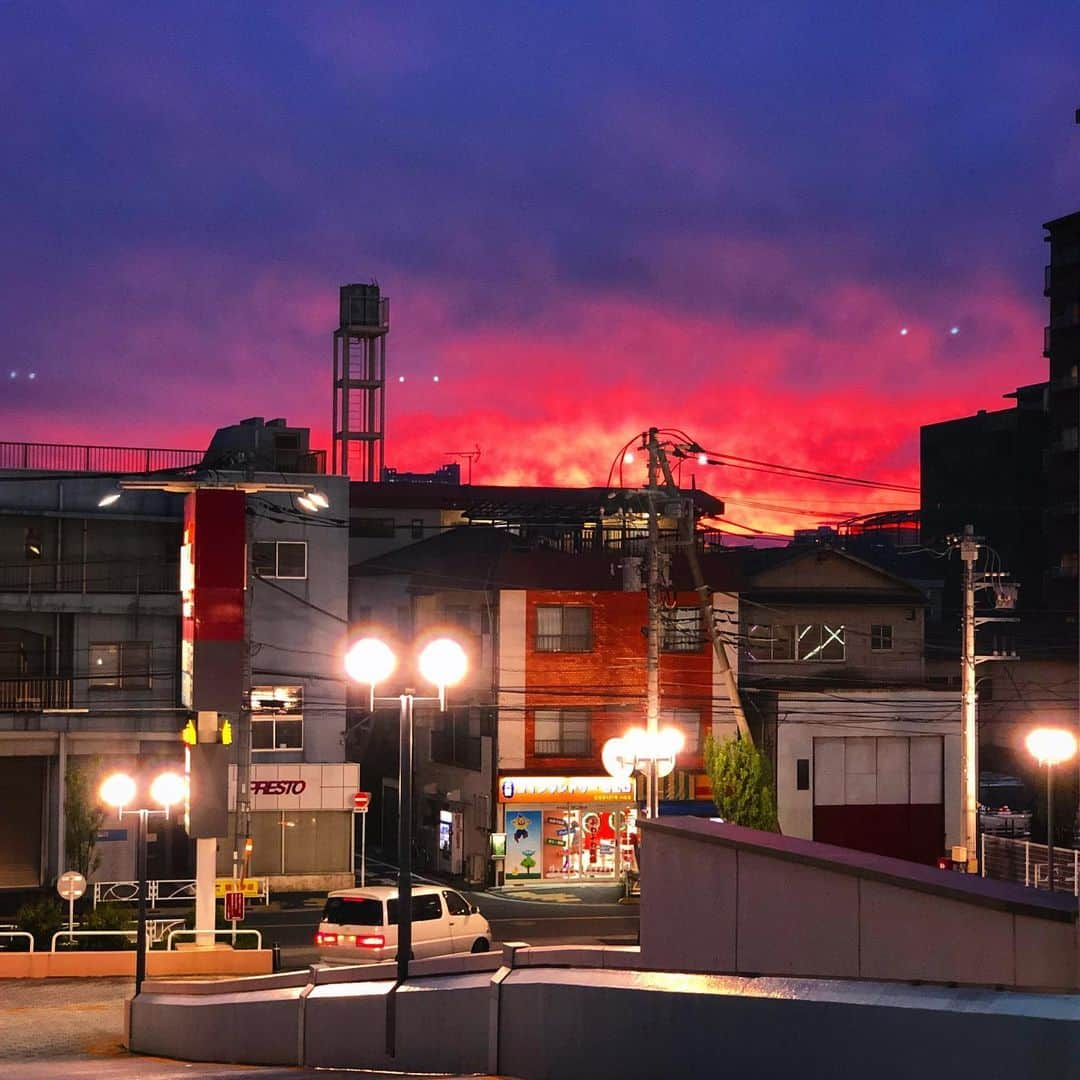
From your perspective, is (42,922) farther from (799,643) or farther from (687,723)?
(799,643)

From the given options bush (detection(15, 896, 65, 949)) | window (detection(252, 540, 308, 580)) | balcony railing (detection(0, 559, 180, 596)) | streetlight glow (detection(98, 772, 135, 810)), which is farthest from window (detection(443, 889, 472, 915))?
balcony railing (detection(0, 559, 180, 596))

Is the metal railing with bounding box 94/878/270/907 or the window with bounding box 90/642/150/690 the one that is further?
the window with bounding box 90/642/150/690

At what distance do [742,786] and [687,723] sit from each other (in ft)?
30.5

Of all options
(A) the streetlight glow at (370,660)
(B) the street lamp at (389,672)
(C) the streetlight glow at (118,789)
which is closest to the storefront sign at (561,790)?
(C) the streetlight glow at (118,789)

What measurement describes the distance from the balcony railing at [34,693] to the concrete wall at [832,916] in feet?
107

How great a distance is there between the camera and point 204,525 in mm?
31297

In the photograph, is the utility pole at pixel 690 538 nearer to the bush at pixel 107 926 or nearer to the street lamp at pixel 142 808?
the street lamp at pixel 142 808

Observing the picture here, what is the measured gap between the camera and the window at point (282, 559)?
4566cm

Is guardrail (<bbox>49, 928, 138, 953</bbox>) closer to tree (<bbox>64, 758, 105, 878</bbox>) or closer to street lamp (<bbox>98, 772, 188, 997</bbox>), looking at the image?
street lamp (<bbox>98, 772, 188, 997</bbox>)

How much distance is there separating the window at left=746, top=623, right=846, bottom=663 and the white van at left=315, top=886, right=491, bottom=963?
987 inches

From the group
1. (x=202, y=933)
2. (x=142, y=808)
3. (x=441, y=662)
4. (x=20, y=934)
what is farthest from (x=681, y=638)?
(x=441, y=662)

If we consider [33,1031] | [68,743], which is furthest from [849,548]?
[33,1031]

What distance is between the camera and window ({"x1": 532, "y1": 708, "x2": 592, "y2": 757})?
4631cm

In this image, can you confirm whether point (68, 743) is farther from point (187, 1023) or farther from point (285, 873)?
point (187, 1023)
